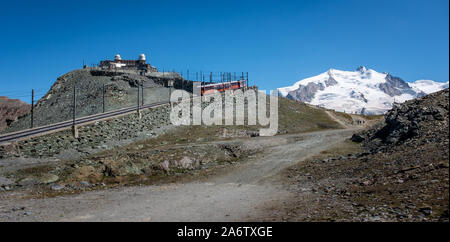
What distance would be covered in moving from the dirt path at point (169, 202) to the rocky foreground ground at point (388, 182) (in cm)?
154

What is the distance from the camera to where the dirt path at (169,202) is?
11.5 meters

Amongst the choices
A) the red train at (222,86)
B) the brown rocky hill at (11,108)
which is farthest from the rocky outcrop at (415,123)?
the brown rocky hill at (11,108)

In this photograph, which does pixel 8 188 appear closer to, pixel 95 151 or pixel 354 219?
pixel 95 151

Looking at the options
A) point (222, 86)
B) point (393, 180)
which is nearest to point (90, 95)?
point (222, 86)

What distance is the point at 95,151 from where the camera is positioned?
91.9 ft

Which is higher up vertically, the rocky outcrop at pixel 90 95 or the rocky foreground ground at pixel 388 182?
the rocky outcrop at pixel 90 95

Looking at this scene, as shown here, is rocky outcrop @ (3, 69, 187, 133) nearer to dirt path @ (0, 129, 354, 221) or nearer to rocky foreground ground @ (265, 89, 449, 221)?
dirt path @ (0, 129, 354, 221)

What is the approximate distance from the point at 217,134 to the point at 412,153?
1013 inches

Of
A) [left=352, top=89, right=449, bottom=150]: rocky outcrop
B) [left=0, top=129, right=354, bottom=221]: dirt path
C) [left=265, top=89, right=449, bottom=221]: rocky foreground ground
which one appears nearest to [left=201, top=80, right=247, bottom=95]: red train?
[left=352, top=89, right=449, bottom=150]: rocky outcrop

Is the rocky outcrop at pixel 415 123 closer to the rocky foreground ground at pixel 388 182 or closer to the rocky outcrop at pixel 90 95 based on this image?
the rocky foreground ground at pixel 388 182

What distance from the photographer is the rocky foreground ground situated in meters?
9.25

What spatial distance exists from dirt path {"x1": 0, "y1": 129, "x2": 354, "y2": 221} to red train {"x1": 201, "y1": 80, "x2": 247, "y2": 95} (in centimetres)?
3938

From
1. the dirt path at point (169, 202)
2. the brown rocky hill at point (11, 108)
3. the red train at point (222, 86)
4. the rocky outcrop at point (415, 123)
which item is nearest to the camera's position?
the dirt path at point (169, 202)
